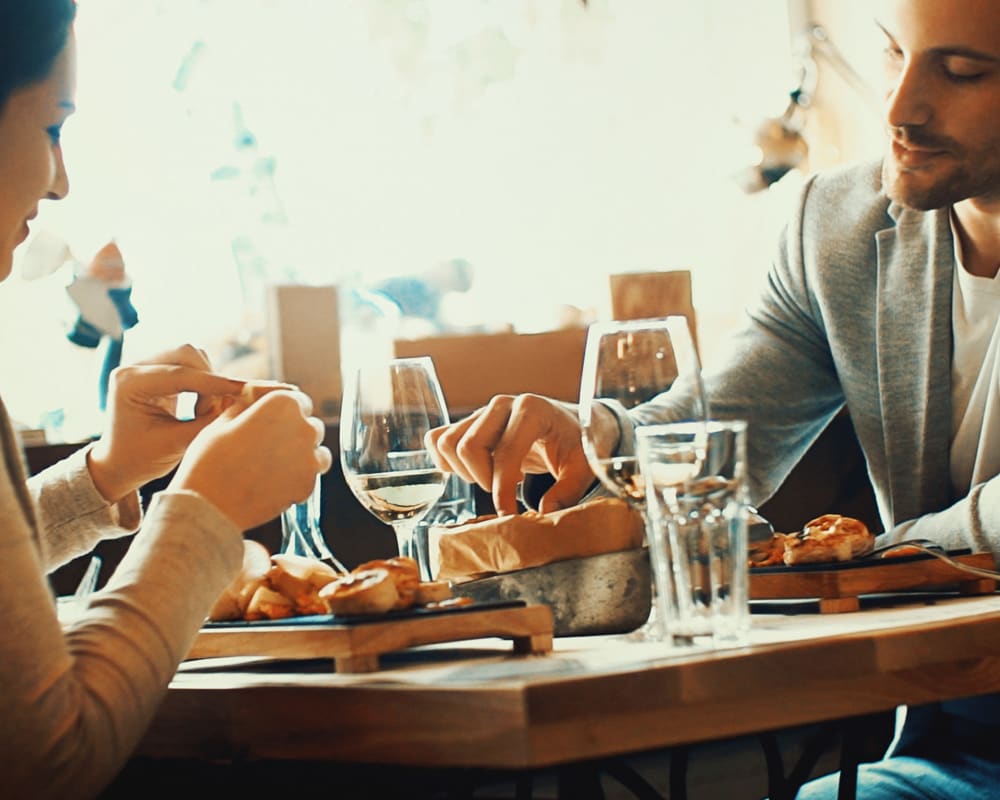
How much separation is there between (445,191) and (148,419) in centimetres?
232

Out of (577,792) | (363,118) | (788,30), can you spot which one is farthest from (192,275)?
(577,792)

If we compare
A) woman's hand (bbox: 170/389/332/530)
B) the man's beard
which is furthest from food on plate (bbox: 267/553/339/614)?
the man's beard

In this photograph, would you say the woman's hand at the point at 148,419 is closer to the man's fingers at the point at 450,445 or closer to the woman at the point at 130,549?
the woman at the point at 130,549

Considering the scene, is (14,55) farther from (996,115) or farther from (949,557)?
(996,115)

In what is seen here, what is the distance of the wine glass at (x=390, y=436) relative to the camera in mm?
1333

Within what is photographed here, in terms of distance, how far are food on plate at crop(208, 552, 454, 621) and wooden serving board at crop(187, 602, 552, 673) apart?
2cm

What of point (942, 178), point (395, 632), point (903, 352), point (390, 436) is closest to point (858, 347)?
point (903, 352)

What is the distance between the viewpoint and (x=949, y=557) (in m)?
1.31

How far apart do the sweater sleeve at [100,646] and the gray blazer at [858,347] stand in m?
1.03

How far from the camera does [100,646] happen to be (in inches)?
36.6

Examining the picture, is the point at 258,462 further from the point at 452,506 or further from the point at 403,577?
the point at 452,506

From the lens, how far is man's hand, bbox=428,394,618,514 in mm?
1410

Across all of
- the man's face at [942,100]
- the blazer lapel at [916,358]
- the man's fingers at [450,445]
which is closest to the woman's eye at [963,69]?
the man's face at [942,100]

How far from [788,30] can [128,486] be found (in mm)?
3079
